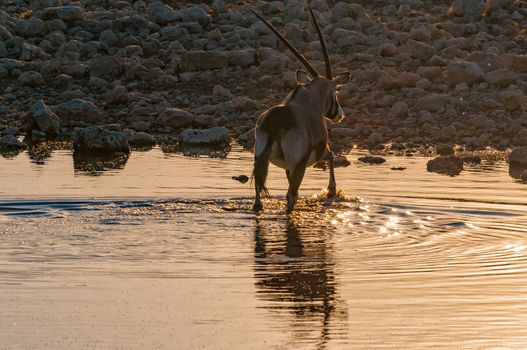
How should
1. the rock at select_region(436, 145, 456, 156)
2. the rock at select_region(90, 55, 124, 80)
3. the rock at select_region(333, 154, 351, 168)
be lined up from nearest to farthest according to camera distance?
the rock at select_region(333, 154, 351, 168)
the rock at select_region(436, 145, 456, 156)
the rock at select_region(90, 55, 124, 80)

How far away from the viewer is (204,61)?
25203 mm

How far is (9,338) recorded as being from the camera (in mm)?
6809

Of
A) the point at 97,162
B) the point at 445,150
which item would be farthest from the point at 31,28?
the point at 445,150

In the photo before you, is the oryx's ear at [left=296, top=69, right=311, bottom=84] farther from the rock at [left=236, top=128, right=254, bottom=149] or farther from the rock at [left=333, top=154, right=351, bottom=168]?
the rock at [left=236, top=128, right=254, bottom=149]

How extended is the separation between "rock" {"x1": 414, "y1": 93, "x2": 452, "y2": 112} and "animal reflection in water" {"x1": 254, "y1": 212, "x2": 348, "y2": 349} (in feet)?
33.7

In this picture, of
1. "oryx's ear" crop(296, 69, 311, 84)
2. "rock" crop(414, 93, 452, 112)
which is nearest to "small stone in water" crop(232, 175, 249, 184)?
"oryx's ear" crop(296, 69, 311, 84)

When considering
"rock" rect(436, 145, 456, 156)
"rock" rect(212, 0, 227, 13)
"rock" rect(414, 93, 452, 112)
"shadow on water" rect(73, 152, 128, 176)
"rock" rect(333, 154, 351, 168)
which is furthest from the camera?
"rock" rect(212, 0, 227, 13)

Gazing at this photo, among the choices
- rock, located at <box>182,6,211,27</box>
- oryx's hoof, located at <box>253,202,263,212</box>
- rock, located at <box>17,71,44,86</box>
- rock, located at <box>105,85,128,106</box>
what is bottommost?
oryx's hoof, located at <box>253,202,263,212</box>

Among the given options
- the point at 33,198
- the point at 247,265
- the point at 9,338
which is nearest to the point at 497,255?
the point at 247,265

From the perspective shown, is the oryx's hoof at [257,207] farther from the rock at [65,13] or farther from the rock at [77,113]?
the rock at [65,13]

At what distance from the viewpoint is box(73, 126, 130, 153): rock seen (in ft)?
63.4

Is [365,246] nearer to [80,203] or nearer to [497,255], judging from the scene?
[497,255]

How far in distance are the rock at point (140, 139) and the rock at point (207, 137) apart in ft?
1.66

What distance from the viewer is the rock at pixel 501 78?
23125 mm
